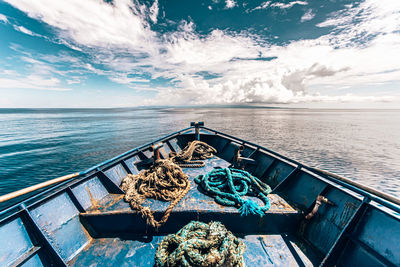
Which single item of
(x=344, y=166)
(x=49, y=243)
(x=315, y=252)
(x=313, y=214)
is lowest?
(x=344, y=166)

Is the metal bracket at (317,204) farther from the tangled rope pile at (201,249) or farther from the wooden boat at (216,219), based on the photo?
the tangled rope pile at (201,249)

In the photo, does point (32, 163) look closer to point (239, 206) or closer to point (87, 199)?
point (87, 199)

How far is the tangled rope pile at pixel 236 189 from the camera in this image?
330 cm

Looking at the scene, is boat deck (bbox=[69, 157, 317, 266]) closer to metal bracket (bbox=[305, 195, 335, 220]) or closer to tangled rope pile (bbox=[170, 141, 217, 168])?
metal bracket (bbox=[305, 195, 335, 220])

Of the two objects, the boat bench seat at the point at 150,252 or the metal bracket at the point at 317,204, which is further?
the metal bracket at the point at 317,204

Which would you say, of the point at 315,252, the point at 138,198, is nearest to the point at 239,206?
the point at 315,252

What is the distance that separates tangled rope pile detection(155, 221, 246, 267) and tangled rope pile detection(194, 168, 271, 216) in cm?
76

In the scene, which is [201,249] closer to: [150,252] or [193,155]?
[150,252]

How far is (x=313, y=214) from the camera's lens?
313 cm

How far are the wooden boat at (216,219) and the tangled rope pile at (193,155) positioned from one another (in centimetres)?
206

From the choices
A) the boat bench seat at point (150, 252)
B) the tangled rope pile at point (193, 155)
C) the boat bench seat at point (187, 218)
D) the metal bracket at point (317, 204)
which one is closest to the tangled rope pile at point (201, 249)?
the boat bench seat at point (187, 218)

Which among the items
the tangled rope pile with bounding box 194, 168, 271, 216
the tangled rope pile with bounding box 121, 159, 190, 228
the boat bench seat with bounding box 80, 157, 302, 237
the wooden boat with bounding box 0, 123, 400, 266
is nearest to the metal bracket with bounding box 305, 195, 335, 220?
the wooden boat with bounding box 0, 123, 400, 266

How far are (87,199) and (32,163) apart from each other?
15112 mm

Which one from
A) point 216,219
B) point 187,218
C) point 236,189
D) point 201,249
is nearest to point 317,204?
point 236,189
